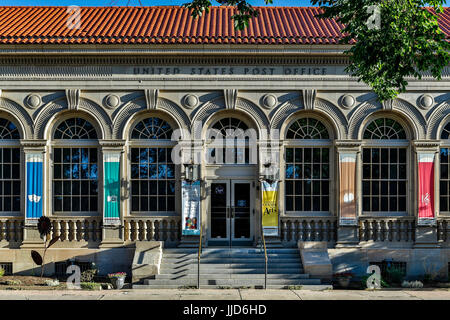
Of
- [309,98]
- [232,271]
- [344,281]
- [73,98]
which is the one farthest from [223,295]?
[73,98]

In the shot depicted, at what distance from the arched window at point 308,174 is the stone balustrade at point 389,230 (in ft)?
4.44

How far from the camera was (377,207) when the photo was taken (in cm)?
1670

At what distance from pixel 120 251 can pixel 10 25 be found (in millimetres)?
9162

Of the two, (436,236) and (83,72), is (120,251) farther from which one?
(436,236)

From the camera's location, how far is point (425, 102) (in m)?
16.5

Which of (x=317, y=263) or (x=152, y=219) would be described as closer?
(x=317, y=263)

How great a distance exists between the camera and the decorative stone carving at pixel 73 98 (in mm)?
16438

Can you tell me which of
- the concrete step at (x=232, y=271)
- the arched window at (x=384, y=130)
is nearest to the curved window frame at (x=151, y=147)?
the concrete step at (x=232, y=271)

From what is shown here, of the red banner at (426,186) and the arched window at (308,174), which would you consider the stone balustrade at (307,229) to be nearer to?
A: the arched window at (308,174)

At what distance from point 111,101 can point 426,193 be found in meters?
10.3

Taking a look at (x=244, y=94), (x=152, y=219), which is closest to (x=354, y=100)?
(x=244, y=94)

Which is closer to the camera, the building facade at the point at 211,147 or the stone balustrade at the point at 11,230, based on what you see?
the building facade at the point at 211,147

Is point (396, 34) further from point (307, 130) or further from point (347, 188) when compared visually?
point (347, 188)

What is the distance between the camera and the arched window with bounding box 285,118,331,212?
16.7 m
